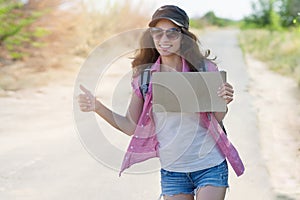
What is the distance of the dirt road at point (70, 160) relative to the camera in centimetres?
513

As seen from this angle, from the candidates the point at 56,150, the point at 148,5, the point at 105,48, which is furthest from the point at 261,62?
the point at 105,48

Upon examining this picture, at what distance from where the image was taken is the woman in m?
3.00

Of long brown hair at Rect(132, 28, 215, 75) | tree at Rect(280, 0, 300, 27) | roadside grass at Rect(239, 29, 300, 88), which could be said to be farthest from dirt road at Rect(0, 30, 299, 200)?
roadside grass at Rect(239, 29, 300, 88)

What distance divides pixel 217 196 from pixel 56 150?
4042 millimetres

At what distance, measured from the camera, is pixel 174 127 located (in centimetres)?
304

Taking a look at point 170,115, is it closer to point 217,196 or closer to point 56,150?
point 217,196

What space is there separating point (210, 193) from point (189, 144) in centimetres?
26

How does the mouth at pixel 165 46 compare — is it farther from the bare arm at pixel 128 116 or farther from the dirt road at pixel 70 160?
the dirt road at pixel 70 160

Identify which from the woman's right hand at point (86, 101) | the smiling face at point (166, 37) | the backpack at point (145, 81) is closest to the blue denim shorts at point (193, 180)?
the backpack at point (145, 81)

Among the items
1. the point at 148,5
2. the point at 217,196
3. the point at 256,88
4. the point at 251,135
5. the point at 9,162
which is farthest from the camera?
the point at 148,5

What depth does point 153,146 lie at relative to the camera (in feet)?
10.3

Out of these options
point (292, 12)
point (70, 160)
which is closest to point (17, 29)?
point (292, 12)

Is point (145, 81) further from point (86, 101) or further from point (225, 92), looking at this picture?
point (225, 92)

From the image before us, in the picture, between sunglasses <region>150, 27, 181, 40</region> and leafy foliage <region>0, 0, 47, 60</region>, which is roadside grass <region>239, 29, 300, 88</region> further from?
sunglasses <region>150, 27, 181, 40</region>
